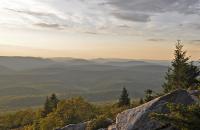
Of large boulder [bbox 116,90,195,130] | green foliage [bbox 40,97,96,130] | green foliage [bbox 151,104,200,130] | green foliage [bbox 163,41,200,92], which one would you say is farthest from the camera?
Answer: green foliage [bbox 40,97,96,130]

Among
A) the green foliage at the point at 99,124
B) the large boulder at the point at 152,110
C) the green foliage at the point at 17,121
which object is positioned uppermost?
the large boulder at the point at 152,110

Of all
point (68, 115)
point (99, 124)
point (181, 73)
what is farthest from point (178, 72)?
point (68, 115)

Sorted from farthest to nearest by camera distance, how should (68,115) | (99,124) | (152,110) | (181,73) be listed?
(68,115)
(181,73)
(99,124)
(152,110)

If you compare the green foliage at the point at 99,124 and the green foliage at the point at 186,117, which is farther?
the green foliage at the point at 99,124

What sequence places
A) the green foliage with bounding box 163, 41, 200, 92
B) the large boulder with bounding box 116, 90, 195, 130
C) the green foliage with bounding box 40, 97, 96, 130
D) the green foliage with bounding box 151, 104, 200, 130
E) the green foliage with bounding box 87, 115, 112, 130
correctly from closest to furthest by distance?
1. the green foliage with bounding box 151, 104, 200, 130
2. the large boulder with bounding box 116, 90, 195, 130
3. the green foliage with bounding box 87, 115, 112, 130
4. the green foliage with bounding box 163, 41, 200, 92
5. the green foliage with bounding box 40, 97, 96, 130

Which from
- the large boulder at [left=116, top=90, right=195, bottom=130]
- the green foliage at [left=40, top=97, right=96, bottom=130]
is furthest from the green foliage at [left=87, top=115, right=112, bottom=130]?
the green foliage at [left=40, top=97, right=96, bottom=130]

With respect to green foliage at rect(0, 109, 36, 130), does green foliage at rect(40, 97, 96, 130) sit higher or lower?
higher

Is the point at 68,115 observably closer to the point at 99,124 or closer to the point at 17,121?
the point at 99,124

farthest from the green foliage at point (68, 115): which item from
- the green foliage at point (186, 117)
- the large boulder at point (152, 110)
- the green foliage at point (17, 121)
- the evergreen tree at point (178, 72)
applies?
the green foliage at point (186, 117)

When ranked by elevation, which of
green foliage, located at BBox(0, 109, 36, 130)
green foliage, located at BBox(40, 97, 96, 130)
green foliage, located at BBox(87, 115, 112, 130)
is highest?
green foliage, located at BBox(87, 115, 112, 130)

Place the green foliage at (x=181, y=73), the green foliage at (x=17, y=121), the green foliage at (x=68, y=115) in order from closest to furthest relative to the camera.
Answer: the green foliage at (x=181, y=73) → the green foliage at (x=68, y=115) → the green foliage at (x=17, y=121)

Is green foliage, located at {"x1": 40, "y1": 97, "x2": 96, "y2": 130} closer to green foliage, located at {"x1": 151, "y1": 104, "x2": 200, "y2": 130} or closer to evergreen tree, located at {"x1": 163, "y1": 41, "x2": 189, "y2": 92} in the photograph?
evergreen tree, located at {"x1": 163, "y1": 41, "x2": 189, "y2": 92}

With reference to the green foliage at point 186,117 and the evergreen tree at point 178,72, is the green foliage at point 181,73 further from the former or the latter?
the green foliage at point 186,117

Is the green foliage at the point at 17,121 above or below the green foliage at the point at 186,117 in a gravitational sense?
below
